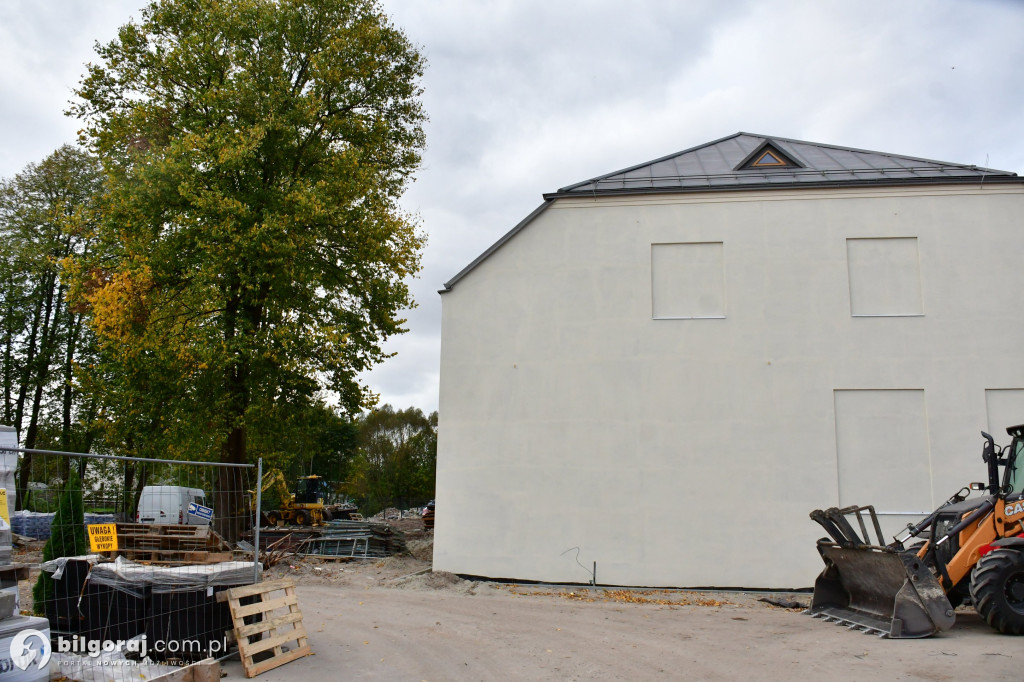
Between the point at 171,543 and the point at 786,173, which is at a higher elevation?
the point at 786,173

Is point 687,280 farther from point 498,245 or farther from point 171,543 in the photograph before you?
point 171,543

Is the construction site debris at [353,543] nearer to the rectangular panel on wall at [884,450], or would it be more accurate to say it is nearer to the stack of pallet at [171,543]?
the stack of pallet at [171,543]

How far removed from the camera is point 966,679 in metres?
7.15

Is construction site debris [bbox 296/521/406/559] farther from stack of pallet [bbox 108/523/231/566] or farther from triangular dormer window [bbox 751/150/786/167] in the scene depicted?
triangular dormer window [bbox 751/150/786/167]

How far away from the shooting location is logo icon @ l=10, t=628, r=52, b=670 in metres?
5.52

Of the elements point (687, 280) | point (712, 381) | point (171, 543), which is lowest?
point (171, 543)

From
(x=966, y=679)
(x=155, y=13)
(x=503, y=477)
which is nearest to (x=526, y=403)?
→ (x=503, y=477)

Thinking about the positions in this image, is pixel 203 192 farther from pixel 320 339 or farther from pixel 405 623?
pixel 405 623

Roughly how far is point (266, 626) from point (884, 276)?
13847 mm

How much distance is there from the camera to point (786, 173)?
1650 cm

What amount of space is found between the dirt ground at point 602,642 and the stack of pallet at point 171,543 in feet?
5.20

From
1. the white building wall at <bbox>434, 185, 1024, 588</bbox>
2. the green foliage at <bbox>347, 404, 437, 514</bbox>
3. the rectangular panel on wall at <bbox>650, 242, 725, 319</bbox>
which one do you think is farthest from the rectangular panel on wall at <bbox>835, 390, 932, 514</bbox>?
the green foliage at <bbox>347, 404, 437, 514</bbox>

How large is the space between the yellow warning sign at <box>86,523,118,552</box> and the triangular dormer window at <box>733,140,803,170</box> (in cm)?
1481

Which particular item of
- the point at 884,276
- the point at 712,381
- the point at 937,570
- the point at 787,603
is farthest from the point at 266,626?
the point at 884,276
